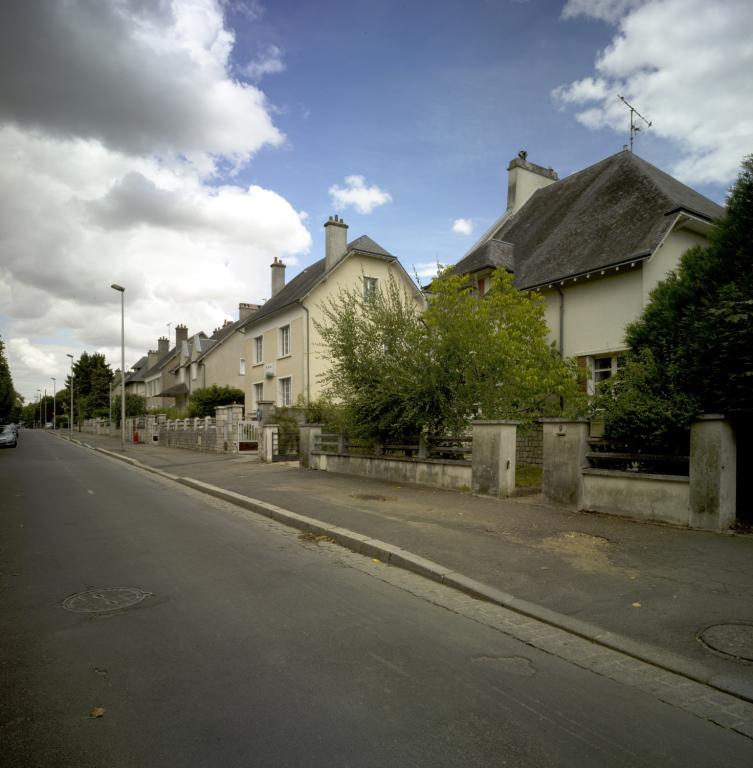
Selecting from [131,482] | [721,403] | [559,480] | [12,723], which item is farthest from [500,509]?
[131,482]

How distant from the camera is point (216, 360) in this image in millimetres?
43594

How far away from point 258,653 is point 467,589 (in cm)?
236

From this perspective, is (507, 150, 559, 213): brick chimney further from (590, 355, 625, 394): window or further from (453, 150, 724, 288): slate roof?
(590, 355, 625, 394): window

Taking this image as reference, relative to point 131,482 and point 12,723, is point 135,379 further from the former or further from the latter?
point 12,723

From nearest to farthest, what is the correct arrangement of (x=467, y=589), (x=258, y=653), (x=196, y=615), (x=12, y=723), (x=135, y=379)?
1. (x=12, y=723)
2. (x=258, y=653)
3. (x=196, y=615)
4. (x=467, y=589)
5. (x=135, y=379)

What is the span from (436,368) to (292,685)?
30.8 ft

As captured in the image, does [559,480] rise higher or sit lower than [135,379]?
lower

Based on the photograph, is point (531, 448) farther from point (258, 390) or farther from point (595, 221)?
point (258, 390)

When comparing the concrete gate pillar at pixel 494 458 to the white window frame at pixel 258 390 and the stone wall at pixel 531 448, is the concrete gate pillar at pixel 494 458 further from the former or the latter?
the white window frame at pixel 258 390

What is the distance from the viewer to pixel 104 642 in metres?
A: 4.31

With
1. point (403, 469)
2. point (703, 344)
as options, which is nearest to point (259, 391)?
point (403, 469)

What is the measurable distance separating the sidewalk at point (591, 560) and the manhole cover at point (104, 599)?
317cm

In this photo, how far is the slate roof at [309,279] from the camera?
92.3ft

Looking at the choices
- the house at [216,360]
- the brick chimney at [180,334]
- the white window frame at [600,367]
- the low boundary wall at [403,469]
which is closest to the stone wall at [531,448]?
the white window frame at [600,367]
